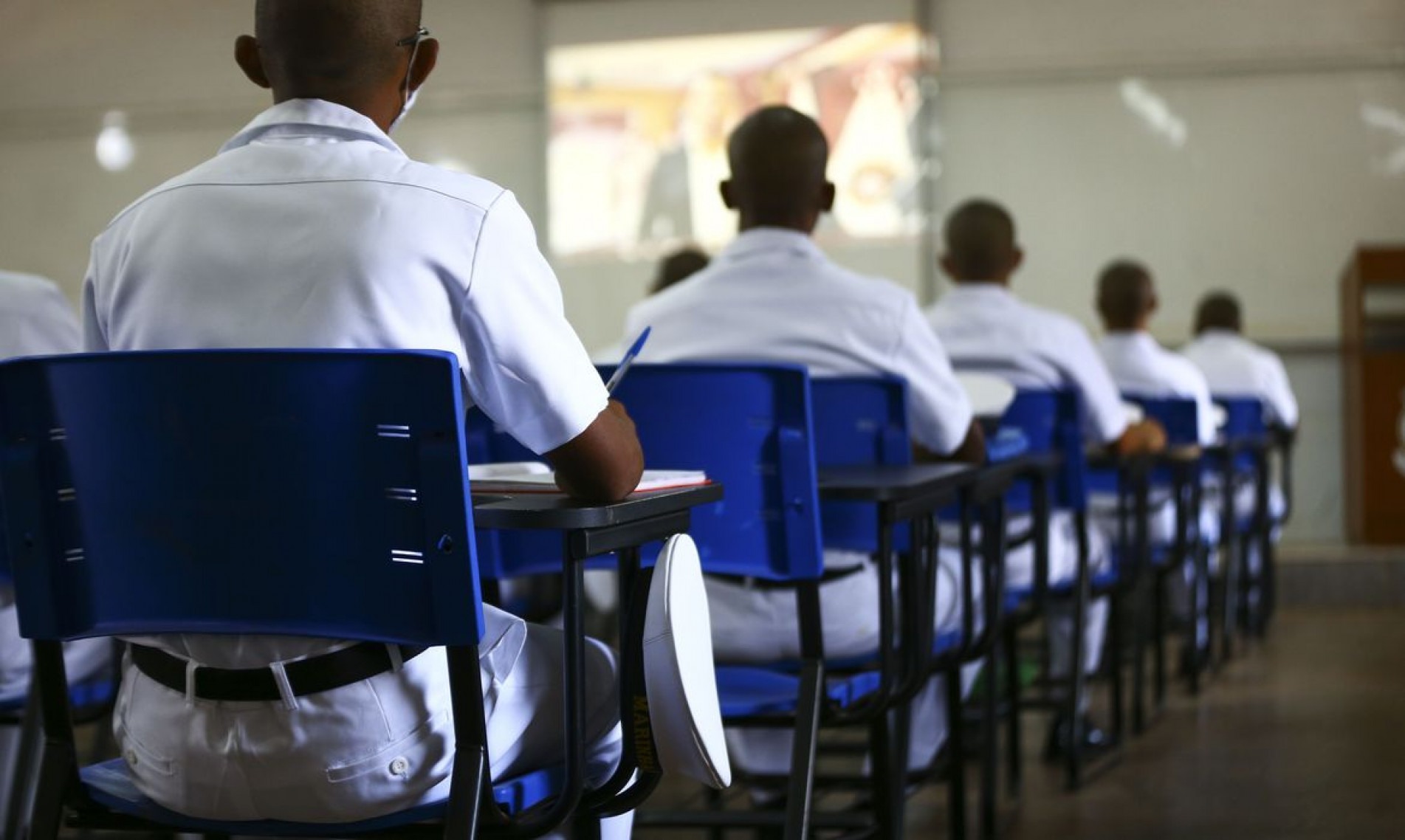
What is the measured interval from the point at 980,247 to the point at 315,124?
8.47 feet

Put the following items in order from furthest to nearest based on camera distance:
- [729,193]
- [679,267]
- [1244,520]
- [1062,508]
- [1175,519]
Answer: [1244,520] → [679,267] → [1175,519] → [1062,508] → [729,193]

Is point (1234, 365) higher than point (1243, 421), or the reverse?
point (1234, 365)

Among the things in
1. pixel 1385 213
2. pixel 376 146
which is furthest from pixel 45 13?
→ pixel 376 146

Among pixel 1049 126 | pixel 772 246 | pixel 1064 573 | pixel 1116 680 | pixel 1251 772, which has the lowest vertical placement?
pixel 1251 772

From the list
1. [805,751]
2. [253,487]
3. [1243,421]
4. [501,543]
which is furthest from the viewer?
[1243,421]

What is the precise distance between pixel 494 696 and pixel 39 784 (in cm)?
39

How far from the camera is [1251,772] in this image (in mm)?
3543

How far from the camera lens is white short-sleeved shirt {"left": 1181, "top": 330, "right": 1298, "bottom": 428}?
6492 millimetres

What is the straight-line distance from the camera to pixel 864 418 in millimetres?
2396

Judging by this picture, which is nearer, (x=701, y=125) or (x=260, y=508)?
(x=260, y=508)

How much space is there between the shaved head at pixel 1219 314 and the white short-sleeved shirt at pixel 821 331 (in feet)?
15.8

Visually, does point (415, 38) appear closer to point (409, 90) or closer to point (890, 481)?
point (409, 90)

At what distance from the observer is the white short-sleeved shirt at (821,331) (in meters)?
2.50

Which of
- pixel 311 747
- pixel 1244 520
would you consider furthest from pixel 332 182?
pixel 1244 520
